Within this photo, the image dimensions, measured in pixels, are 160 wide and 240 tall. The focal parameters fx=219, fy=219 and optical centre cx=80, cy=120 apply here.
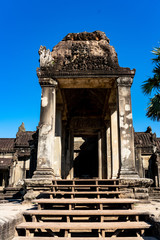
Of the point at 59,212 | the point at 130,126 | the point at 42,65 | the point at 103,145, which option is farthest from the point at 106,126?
the point at 59,212

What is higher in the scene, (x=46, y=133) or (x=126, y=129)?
(x=126, y=129)

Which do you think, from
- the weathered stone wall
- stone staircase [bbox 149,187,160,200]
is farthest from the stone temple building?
the weathered stone wall

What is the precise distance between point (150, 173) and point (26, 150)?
48.2 feet

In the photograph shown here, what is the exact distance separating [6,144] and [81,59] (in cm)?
2582

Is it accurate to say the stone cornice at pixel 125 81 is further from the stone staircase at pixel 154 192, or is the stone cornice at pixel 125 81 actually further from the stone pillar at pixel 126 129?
the stone staircase at pixel 154 192

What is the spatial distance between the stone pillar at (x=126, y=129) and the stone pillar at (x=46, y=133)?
Answer: 2516 millimetres

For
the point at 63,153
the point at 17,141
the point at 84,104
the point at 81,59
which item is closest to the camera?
the point at 81,59

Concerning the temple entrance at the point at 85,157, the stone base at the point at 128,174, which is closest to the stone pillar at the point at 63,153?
the stone base at the point at 128,174

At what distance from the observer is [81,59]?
8867 mm

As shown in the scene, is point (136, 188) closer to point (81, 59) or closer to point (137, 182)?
point (137, 182)

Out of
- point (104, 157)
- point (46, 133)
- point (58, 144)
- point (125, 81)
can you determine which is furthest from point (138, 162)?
point (46, 133)

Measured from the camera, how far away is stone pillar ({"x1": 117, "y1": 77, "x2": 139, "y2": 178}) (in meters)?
7.57

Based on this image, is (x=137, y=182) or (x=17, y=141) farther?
(x=17, y=141)

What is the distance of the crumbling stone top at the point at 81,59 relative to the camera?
874cm
